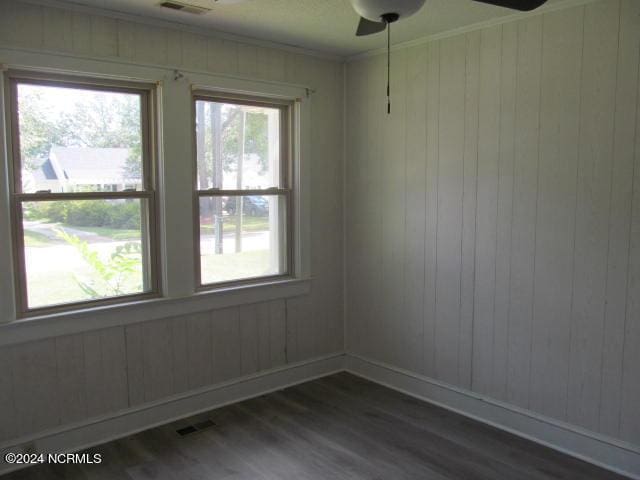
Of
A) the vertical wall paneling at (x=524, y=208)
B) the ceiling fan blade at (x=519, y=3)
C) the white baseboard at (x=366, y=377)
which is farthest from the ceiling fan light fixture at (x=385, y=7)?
the white baseboard at (x=366, y=377)

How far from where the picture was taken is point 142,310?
348 centimetres

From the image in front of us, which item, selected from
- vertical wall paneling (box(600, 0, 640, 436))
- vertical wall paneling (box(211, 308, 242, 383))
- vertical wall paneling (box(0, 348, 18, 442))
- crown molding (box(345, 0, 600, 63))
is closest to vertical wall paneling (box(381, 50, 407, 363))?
crown molding (box(345, 0, 600, 63))

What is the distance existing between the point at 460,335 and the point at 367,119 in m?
1.79

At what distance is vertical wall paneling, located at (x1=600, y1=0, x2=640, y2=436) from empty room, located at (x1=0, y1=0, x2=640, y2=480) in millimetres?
11

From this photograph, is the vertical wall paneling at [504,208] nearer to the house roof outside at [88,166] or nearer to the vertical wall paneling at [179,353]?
the vertical wall paneling at [179,353]

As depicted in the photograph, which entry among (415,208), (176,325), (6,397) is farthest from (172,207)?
(415,208)

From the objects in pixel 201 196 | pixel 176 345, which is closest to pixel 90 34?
pixel 201 196

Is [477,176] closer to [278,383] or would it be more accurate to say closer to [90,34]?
[278,383]

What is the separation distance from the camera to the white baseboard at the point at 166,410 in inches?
125

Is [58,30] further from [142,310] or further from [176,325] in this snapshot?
[176,325]

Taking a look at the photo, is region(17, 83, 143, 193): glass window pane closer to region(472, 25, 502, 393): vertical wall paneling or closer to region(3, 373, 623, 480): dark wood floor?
region(3, 373, 623, 480): dark wood floor

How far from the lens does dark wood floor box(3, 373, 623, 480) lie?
9.88ft

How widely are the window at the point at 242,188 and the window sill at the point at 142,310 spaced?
108 millimetres

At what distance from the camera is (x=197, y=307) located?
3.75 metres
